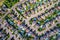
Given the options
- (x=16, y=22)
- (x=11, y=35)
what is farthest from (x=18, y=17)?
(x=11, y=35)

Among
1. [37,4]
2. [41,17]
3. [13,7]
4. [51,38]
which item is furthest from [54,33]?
[13,7]

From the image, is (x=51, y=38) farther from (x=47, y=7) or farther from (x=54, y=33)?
(x=47, y=7)

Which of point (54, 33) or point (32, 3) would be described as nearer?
point (54, 33)

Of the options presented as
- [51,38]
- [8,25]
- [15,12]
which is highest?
[15,12]

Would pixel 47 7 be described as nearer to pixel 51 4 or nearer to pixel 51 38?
pixel 51 4

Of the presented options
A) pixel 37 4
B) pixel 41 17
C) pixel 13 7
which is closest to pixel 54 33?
pixel 41 17

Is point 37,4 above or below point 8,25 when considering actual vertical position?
above

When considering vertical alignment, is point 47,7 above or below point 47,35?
above

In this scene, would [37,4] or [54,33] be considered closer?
[54,33]
